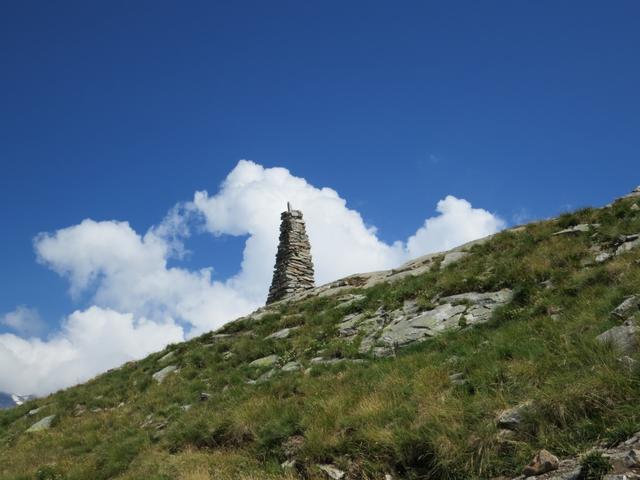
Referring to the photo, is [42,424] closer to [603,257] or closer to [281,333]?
[281,333]

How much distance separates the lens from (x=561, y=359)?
8.59 meters

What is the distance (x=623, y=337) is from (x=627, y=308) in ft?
4.91

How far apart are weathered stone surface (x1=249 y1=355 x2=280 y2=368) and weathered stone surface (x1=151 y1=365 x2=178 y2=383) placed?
4710mm

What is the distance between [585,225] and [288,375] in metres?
12.1

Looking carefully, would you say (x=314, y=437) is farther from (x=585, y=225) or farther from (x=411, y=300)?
(x=585, y=225)

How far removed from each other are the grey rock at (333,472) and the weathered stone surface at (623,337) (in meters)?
4.94

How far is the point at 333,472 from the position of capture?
830 cm

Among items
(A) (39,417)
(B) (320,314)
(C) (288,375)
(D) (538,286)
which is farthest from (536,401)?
(A) (39,417)

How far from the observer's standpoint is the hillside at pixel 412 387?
718 centimetres

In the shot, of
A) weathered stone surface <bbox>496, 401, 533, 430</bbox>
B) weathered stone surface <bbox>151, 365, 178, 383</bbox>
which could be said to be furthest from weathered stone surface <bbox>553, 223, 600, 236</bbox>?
weathered stone surface <bbox>151, 365, 178, 383</bbox>

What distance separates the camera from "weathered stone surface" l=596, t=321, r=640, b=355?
306 inches

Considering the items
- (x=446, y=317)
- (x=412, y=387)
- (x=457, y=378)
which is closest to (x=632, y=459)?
(x=457, y=378)

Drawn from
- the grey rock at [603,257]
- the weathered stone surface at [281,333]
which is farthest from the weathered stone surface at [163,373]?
the grey rock at [603,257]

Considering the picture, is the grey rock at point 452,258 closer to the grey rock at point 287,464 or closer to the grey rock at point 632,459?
the grey rock at point 287,464
